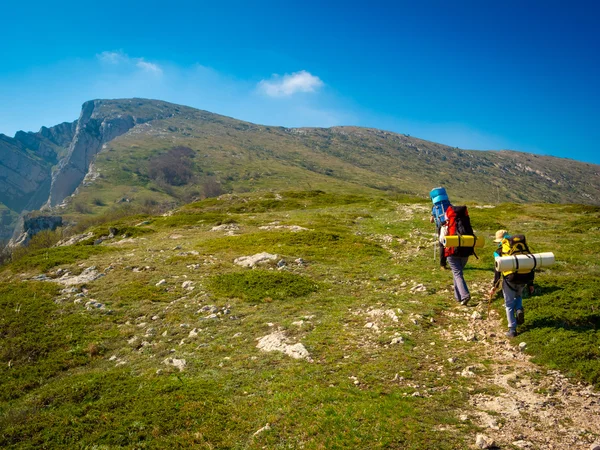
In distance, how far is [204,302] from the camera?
15.8 m

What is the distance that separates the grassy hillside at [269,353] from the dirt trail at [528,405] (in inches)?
6.5

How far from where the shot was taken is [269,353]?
10.9 meters

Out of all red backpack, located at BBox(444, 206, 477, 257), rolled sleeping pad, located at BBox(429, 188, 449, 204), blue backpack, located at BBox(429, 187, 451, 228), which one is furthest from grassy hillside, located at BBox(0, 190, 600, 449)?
rolled sleeping pad, located at BBox(429, 188, 449, 204)

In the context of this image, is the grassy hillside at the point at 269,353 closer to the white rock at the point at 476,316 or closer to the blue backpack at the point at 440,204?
the white rock at the point at 476,316

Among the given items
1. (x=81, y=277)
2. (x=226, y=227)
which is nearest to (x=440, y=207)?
(x=81, y=277)

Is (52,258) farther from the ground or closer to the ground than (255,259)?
closer to the ground

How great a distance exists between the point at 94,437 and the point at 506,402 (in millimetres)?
9345

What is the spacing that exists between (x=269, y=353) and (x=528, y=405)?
22.8ft

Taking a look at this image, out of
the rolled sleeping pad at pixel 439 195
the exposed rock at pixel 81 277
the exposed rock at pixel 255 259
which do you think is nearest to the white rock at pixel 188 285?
the exposed rock at pixel 255 259

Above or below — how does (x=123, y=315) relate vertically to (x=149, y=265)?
below

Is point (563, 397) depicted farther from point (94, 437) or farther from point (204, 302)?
point (204, 302)

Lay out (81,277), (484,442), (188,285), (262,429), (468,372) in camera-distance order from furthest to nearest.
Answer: (81,277), (188,285), (468,372), (262,429), (484,442)

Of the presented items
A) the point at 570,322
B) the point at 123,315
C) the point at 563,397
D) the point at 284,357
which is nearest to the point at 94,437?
the point at 284,357

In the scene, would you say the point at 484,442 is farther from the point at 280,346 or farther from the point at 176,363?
the point at 176,363
